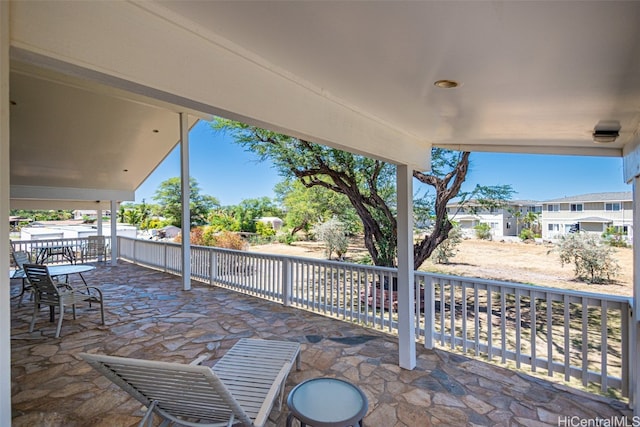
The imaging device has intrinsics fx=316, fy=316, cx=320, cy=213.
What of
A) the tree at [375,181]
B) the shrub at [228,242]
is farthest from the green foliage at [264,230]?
the tree at [375,181]

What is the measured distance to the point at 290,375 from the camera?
335 centimetres

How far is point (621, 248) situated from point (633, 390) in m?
11.5

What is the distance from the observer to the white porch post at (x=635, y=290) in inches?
101

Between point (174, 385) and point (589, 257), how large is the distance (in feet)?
41.1

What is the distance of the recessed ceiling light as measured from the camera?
1.91m

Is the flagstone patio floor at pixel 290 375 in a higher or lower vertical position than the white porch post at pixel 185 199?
lower

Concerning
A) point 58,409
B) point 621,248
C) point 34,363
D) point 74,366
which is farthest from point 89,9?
point 621,248

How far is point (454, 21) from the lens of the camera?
1.28 metres

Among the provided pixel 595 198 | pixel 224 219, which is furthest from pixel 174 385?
pixel 595 198

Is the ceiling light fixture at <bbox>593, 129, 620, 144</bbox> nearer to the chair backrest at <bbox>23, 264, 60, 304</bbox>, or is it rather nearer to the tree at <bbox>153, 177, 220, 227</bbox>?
the chair backrest at <bbox>23, 264, 60, 304</bbox>

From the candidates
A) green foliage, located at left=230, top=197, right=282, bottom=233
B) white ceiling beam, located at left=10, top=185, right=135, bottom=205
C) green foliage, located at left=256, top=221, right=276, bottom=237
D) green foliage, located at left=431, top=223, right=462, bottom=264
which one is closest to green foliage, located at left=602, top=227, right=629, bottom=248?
green foliage, located at left=431, top=223, right=462, bottom=264

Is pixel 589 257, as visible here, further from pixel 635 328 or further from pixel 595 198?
pixel 595 198

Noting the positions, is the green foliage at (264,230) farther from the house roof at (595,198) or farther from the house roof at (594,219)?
the house roof at (594,219)

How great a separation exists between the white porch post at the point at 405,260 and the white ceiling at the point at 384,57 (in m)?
0.72
